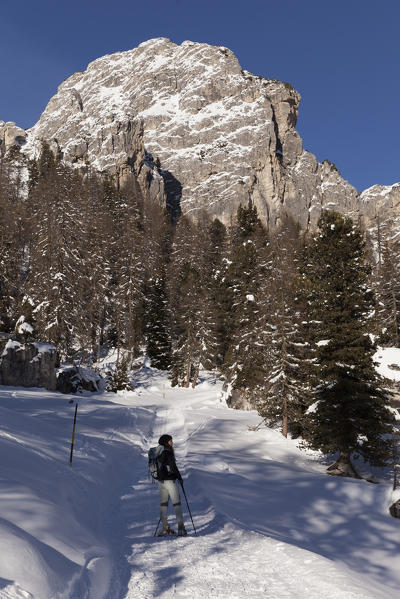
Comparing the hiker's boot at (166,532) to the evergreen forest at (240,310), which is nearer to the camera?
the hiker's boot at (166,532)

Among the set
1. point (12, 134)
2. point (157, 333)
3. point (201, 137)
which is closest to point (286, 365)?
point (157, 333)

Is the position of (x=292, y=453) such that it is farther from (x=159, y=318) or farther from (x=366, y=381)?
(x=159, y=318)

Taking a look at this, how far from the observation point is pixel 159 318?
157ft

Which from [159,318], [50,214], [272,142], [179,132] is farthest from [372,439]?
[179,132]

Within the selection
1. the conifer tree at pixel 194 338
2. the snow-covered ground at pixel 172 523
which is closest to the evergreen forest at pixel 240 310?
the conifer tree at pixel 194 338

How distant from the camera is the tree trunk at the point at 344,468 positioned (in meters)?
17.1

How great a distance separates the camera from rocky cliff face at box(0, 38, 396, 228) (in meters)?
110

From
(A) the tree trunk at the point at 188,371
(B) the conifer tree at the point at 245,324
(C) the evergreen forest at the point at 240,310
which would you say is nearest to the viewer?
(C) the evergreen forest at the point at 240,310

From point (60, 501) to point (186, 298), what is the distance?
36.0 meters

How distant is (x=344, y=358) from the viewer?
1808 centimetres

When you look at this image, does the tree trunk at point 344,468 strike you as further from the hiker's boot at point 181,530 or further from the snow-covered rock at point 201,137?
the snow-covered rock at point 201,137

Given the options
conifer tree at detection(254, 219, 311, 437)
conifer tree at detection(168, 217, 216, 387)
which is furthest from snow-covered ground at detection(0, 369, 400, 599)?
conifer tree at detection(168, 217, 216, 387)

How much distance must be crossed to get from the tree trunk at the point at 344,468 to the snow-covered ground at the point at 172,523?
378cm

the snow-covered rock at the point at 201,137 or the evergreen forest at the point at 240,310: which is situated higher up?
the snow-covered rock at the point at 201,137
